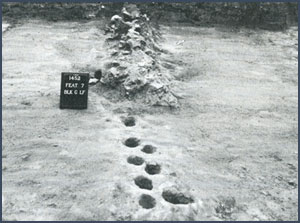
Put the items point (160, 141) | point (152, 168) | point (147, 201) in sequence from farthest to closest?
point (160, 141) → point (152, 168) → point (147, 201)

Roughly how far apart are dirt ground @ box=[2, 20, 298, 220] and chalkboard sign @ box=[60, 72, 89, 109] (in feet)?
0.38

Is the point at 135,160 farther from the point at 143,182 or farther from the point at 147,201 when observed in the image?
the point at 147,201

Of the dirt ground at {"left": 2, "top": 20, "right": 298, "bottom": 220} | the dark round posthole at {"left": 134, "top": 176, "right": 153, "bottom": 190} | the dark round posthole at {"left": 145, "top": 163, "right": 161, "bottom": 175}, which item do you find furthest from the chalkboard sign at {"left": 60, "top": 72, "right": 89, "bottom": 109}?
the dark round posthole at {"left": 134, "top": 176, "right": 153, "bottom": 190}

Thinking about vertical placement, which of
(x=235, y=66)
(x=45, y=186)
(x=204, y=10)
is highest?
(x=204, y=10)

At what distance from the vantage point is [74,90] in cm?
441

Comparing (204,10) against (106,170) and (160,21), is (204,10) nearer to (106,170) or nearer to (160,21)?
(160,21)

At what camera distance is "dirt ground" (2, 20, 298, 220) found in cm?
308

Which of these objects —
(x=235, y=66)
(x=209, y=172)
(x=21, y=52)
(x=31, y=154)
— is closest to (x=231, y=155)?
(x=209, y=172)

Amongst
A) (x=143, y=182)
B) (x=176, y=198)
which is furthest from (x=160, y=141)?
(x=176, y=198)

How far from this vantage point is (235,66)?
6.01 meters

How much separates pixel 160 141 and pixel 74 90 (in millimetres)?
1278

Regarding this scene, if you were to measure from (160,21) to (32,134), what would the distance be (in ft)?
16.3

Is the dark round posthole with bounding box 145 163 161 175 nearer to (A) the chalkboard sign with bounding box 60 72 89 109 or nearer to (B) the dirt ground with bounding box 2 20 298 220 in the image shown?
(B) the dirt ground with bounding box 2 20 298 220

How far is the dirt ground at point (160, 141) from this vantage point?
308 cm
